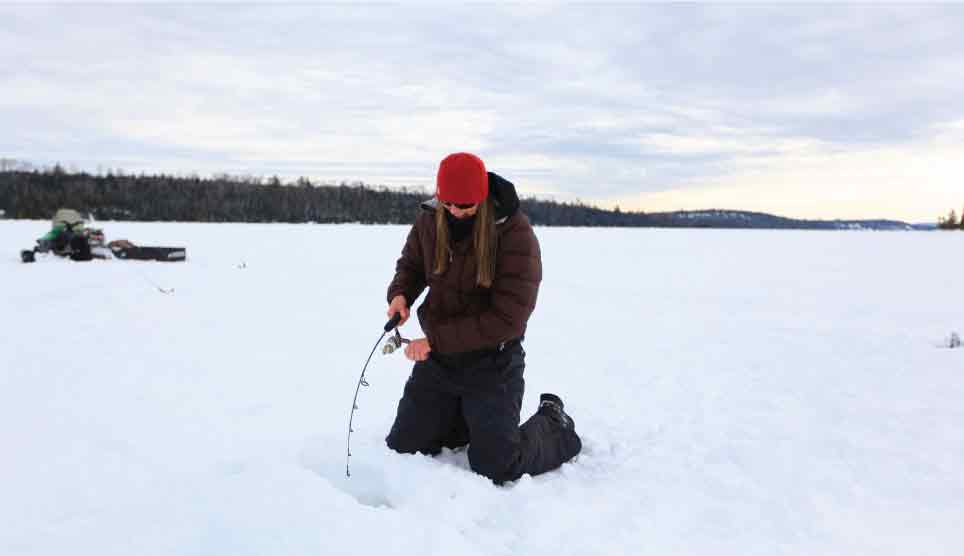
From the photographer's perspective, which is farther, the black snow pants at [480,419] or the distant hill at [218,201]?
the distant hill at [218,201]

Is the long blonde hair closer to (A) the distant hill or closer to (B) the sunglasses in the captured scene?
(B) the sunglasses

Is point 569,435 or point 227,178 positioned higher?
point 227,178

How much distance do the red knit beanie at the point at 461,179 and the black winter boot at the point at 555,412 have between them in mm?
1340

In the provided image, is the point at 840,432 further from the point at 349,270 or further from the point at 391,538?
the point at 349,270

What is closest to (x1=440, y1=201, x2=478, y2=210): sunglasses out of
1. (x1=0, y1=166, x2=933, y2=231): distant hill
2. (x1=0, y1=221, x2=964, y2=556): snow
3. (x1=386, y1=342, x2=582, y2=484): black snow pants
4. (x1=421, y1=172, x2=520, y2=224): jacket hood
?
(x1=421, y1=172, x2=520, y2=224): jacket hood

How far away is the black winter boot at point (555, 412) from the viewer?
359cm

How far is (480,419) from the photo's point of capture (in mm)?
3164

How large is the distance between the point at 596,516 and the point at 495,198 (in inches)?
60.0

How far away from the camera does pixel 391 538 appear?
7.73 ft

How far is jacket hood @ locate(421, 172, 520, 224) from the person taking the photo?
3146 millimetres

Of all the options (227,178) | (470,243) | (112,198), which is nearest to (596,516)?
(470,243)

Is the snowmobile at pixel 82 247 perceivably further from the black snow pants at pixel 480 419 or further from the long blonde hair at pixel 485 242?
the long blonde hair at pixel 485 242

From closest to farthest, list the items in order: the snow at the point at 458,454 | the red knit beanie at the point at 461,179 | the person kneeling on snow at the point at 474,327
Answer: the snow at the point at 458,454 < the red knit beanie at the point at 461,179 < the person kneeling on snow at the point at 474,327

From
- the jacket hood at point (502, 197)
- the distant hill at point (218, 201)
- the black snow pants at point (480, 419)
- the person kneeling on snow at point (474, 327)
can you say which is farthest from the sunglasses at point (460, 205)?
the distant hill at point (218, 201)
